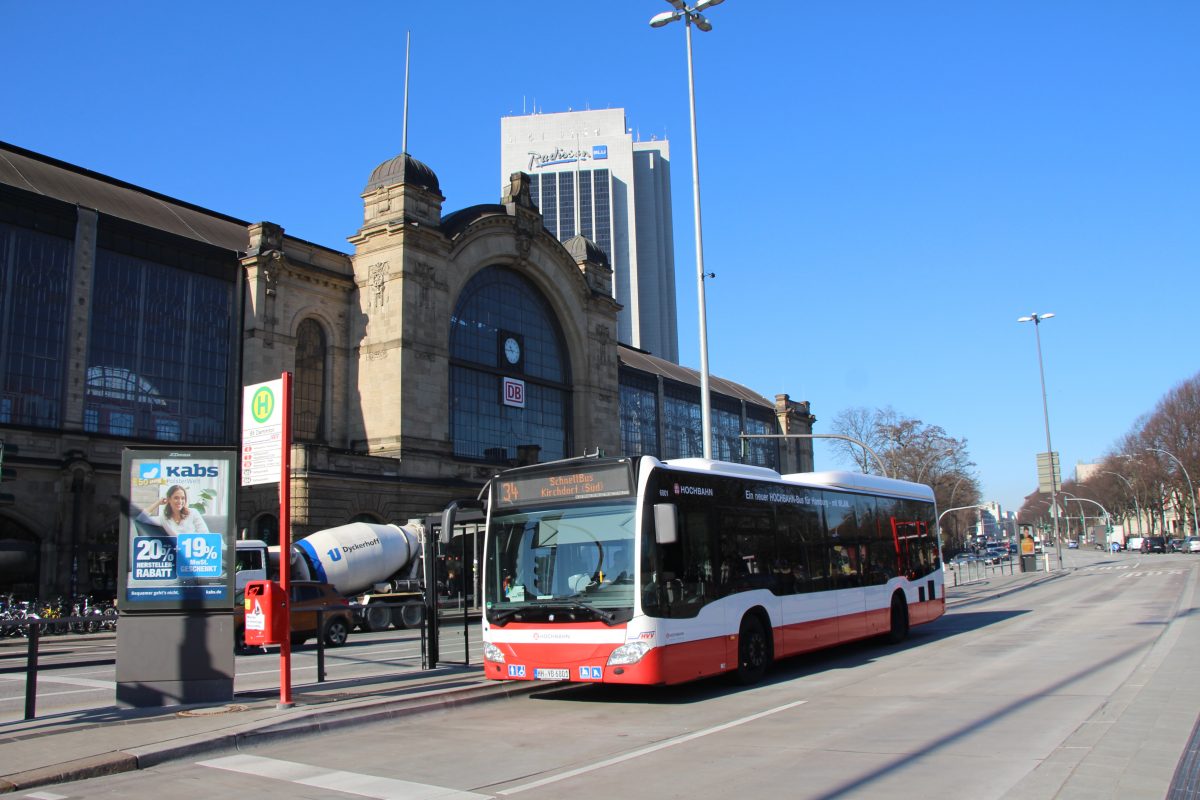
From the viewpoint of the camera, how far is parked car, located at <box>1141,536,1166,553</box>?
85.3 meters

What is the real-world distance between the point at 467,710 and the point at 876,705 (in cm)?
491

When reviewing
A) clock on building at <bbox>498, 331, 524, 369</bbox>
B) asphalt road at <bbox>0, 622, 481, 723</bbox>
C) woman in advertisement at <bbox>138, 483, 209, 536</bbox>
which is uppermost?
clock on building at <bbox>498, 331, 524, 369</bbox>

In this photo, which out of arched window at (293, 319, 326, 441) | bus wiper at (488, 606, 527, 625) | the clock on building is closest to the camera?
bus wiper at (488, 606, 527, 625)

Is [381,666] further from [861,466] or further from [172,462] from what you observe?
[861,466]

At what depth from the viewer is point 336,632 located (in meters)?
21.9

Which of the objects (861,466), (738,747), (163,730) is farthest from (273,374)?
(861,466)

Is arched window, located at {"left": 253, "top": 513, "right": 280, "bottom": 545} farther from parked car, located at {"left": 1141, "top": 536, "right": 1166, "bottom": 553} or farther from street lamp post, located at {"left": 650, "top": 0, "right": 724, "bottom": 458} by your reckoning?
parked car, located at {"left": 1141, "top": 536, "right": 1166, "bottom": 553}

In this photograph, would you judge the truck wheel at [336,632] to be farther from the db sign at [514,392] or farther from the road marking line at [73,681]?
the db sign at [514,392]

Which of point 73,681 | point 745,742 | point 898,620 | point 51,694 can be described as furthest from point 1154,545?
point 51,694

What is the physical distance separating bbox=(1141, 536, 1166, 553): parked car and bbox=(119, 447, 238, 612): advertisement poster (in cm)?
9317

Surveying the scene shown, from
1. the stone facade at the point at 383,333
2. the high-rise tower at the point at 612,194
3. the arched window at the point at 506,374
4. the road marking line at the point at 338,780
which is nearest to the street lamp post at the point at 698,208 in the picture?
the road marking line at the point at 338,780

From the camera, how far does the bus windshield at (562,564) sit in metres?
11.2

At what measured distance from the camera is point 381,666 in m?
15.9

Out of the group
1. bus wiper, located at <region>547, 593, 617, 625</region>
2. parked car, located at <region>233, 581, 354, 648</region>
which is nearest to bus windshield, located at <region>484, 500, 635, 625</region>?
bus wiper, located at <region>547, 593, 617, 625</region>
